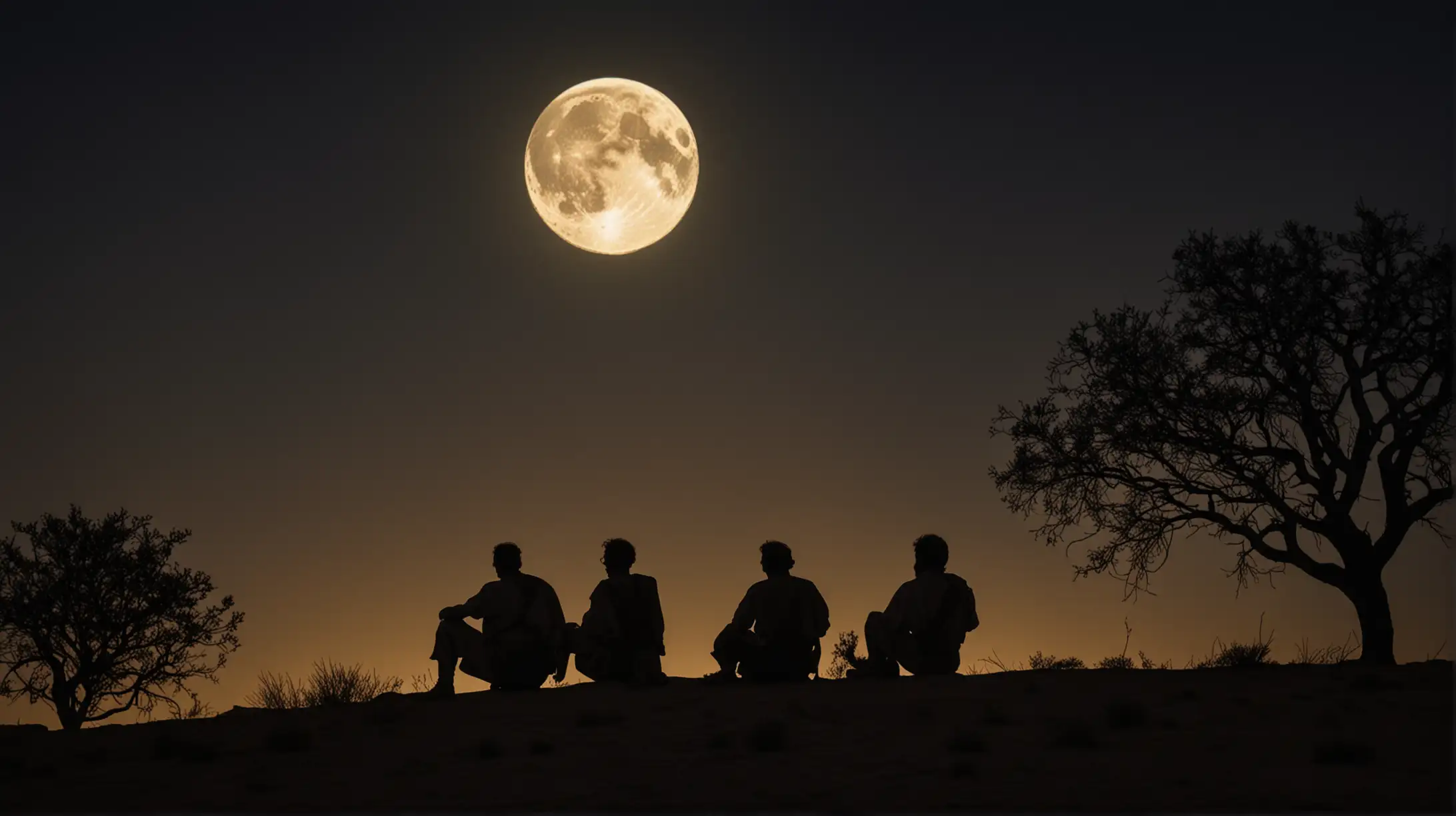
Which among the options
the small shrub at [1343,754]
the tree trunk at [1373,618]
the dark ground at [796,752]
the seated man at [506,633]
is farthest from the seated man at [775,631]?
the tree trunk at [1373,618]

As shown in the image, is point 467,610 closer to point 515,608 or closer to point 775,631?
point 515,608

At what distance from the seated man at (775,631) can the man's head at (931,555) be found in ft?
4.39

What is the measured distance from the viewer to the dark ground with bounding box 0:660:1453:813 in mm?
8836

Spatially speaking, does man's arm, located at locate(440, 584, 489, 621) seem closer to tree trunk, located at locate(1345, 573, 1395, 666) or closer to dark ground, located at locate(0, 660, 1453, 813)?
dark ground, located at locate(0, 660, 1453, 813)

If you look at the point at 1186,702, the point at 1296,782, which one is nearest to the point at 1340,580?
the point at 1186,702

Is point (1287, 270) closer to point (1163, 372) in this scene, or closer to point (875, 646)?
point (1163, 372)

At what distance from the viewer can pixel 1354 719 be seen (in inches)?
448

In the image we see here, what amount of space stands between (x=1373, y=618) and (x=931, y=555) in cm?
901

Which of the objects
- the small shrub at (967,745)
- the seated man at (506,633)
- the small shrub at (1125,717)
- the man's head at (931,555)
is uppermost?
the man's head at (931,555)

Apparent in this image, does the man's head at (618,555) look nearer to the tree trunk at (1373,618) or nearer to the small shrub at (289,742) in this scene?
the small shrub at (289,742)

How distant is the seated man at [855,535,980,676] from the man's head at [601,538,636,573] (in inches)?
122

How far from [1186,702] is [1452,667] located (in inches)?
226

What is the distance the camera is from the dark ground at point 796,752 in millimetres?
8836

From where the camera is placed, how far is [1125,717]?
11.2 m
